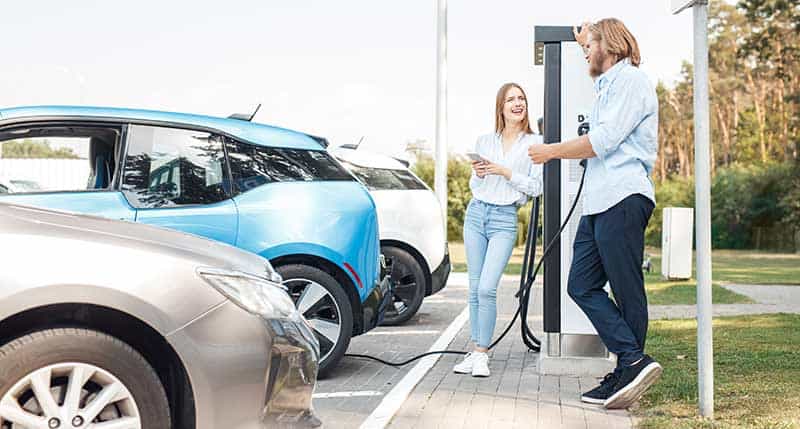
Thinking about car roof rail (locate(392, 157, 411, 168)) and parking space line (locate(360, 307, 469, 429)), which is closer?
parking space line (locate(360, 307, 469, 429))

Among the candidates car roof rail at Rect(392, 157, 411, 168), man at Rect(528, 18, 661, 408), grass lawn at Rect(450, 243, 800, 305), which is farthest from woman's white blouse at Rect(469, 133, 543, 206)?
grass lawn at Rect(450, 243, 800, 305)

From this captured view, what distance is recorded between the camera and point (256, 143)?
22.9ft

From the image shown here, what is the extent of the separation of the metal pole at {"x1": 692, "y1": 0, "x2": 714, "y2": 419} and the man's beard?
0.63 m

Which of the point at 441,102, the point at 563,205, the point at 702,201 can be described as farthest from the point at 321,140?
the point at 441,102

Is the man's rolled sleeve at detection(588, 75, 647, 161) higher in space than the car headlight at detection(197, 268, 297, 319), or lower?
higher

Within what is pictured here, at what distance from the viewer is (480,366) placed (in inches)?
282

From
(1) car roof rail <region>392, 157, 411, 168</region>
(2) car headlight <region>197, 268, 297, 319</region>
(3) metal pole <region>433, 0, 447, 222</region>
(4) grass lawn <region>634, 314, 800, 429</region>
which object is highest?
(3) metal pole <region>433, 0, 447, 222</region>

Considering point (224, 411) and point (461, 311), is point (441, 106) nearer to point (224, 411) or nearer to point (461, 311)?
point (461, 311)

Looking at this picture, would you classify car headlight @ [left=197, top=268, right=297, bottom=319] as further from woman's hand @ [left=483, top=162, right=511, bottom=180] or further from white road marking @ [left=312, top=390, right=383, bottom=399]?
woman's hand @ [left=483, top=162, right=511, bottom=180]

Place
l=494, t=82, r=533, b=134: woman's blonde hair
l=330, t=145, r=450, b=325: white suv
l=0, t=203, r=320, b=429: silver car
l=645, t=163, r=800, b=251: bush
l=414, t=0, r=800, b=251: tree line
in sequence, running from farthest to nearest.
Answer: l=645, t=163, r=800, b=251: bush < l=414, t=0, r=800, b=251: tree line < l=330, t=145, r=450, b=325: white suv < l=494, t=82, r=533, b=134: woman's blonde hair < l=0, t=203, r=320, b=429: silver car

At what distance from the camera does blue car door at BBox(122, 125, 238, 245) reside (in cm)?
648

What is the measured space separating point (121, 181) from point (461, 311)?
637cm

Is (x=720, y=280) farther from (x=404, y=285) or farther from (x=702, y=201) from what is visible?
(x=702, y=201)

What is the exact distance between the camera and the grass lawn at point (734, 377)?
5.59 m
